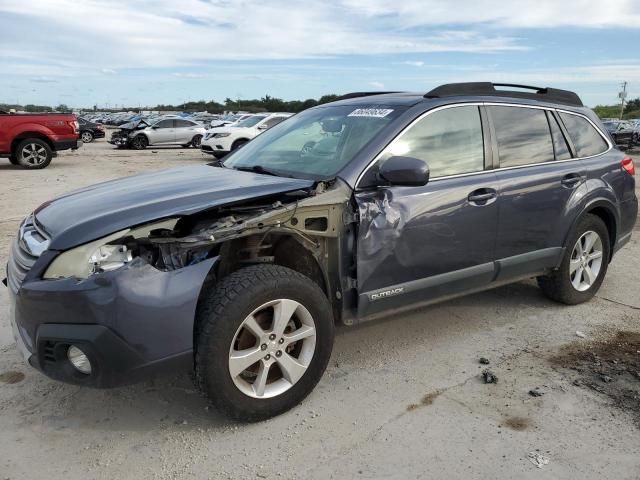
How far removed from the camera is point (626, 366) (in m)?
3.72

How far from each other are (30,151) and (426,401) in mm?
14839

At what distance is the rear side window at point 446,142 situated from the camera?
3.62 metres

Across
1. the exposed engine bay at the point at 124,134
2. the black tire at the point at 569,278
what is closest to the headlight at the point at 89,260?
the black tire at the point at 569,278

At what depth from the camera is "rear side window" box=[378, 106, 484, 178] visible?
3623 millimetres

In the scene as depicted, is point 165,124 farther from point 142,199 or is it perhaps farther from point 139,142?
point 142,199

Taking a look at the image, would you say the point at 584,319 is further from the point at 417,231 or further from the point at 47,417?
the point at 47,417

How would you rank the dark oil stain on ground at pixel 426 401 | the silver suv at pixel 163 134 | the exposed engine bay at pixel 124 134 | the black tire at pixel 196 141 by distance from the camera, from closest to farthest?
the dark oil stain on ground at pixel 426 401, the silver suv at pixel 163 134, the exposed engine bay at pixel 124 134, the black tire at pixel 196 141

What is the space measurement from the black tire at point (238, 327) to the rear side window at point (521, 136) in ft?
6.13

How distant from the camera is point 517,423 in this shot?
9.95ft

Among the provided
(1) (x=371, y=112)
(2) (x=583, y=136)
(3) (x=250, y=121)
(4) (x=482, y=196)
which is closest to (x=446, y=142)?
(4) (x=482, y=196)

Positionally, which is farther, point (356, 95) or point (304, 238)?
point (356, 95)

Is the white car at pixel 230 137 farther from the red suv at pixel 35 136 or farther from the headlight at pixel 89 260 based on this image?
the headlight at pixel 89 260

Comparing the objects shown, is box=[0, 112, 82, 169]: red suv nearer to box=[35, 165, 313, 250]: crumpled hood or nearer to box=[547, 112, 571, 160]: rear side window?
box=[35, 165, 313, 250]: crumpled hood

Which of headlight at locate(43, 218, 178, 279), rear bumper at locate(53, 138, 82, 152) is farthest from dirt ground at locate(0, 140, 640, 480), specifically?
rear bumper at locate(53, 138, 82, 152)
